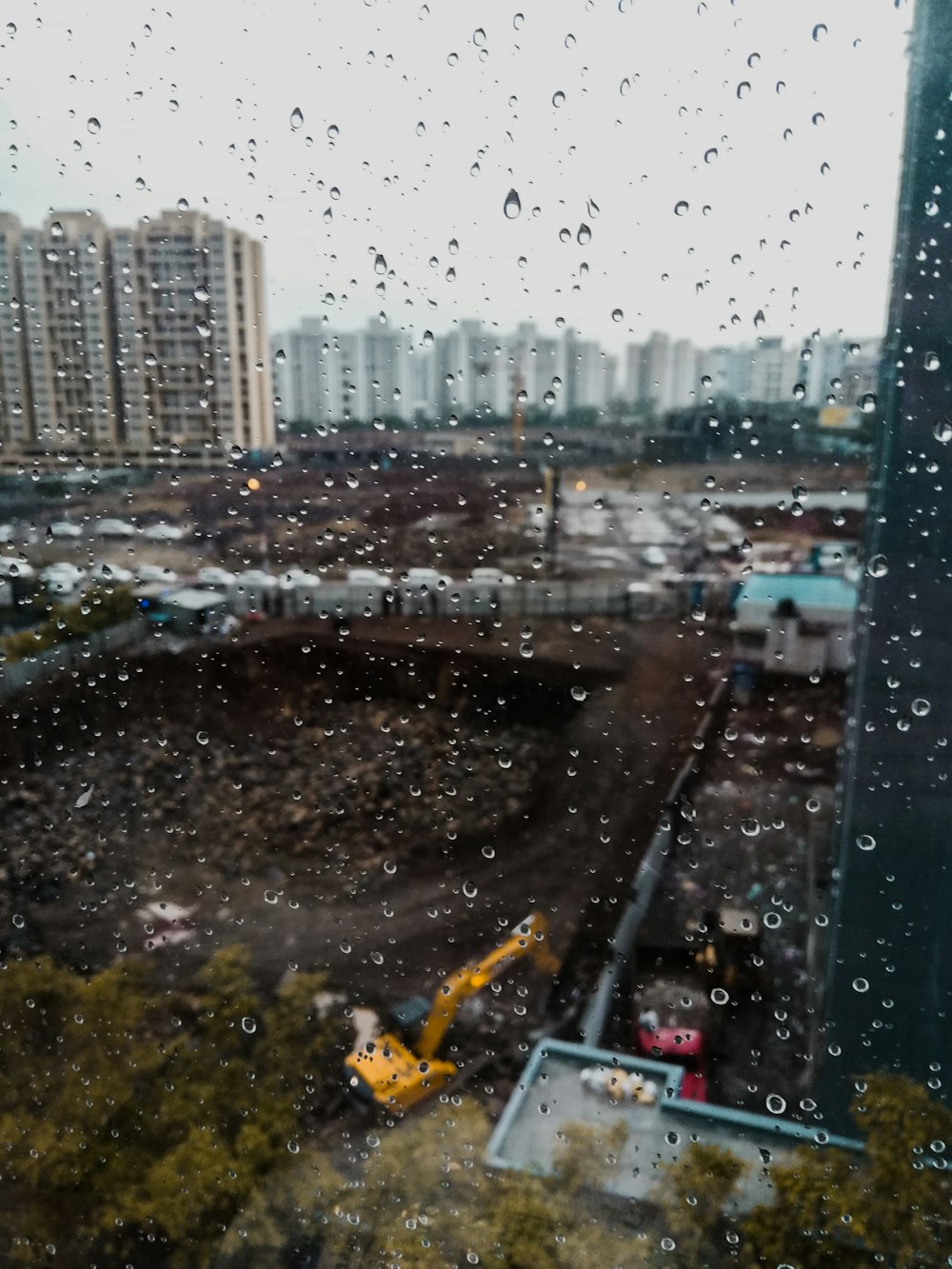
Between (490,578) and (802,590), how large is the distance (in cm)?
38

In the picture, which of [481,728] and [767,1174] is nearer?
[767,1174]

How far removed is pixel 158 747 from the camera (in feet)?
4.03

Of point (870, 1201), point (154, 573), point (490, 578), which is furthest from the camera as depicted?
point (154, 573)

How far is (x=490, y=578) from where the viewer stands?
1094 millimetres

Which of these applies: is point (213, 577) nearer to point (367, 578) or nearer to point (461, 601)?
point (367, 578)

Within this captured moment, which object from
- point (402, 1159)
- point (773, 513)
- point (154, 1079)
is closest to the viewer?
point (773, 513)

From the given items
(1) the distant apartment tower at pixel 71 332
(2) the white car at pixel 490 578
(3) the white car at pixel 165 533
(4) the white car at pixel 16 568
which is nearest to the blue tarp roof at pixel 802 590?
(2) the white car at pixel 490 578

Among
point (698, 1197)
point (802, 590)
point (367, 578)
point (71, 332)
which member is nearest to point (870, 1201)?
point (698, 1197)

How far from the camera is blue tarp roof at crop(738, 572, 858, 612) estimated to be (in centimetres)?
98

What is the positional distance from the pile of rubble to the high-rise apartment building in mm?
422

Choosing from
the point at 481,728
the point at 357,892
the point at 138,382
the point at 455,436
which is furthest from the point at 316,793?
the point at 138,382

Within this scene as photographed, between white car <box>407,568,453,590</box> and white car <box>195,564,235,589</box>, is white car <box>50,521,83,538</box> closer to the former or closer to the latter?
white car <box>195,564,235,589</box>

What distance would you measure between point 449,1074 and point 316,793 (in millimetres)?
405

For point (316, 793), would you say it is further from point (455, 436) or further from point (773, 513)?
point (773, 513)
